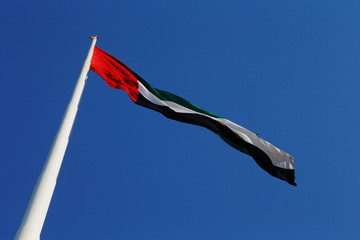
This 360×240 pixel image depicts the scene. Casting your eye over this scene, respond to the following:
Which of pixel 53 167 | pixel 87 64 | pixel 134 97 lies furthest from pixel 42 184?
pixel 134 97

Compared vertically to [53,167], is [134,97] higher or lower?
higher

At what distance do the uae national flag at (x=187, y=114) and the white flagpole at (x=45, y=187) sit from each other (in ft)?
9.99

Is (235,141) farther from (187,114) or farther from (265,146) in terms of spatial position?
(187,114)

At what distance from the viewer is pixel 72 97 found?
720 cm

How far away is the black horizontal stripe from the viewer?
9.93m

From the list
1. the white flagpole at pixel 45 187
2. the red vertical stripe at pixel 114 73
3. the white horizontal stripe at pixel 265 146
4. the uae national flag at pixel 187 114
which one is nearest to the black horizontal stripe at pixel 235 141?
the uae national flag at pixel 187 114

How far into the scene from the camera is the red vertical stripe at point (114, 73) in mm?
9820

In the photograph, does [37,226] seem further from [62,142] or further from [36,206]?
[62,142]

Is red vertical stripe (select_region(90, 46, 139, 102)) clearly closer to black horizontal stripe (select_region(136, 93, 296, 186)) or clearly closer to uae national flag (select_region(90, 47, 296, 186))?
uae national flag (select_region(90, 47, 296, 186))

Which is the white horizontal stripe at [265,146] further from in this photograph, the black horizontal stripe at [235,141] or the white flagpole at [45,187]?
the white flagpole at [45,187]

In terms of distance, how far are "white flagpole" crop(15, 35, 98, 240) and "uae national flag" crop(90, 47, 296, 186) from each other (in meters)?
3.05

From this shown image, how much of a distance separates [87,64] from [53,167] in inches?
144

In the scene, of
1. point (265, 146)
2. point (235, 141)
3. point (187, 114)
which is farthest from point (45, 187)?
point (265, 146)

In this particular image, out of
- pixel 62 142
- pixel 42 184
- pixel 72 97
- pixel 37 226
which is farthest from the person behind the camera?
pixel 72 97
